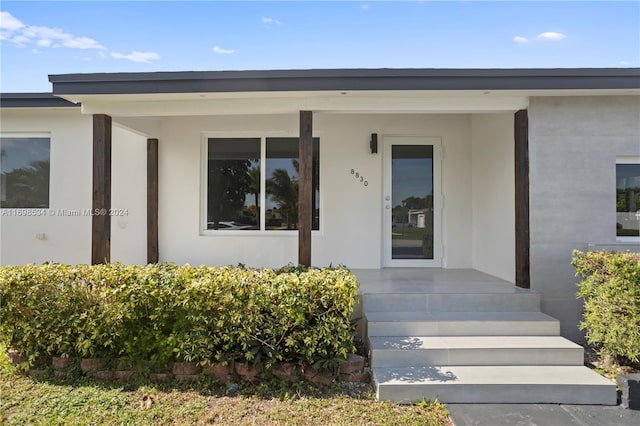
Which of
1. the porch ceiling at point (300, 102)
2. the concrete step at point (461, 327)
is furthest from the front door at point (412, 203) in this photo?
the concrete step at point (461, 327)

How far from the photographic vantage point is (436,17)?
6301 mm

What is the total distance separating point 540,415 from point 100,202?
17.3ft

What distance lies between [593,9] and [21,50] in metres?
9.26

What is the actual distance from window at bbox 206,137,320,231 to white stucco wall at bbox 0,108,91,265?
206 centimetres

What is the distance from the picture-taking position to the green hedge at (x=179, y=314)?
3.28m

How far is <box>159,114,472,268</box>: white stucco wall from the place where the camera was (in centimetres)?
635

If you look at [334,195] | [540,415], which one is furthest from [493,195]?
[540,415]

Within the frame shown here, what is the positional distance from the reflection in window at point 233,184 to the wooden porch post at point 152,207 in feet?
3.06

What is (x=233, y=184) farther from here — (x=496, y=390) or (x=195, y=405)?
(x=496, y=390)

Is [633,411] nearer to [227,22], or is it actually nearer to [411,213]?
[411,213]

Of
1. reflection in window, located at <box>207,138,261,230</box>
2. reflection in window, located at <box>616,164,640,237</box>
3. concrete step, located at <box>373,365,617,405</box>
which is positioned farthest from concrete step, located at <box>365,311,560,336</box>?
reflection in window, located at <box>207,138,261,230</box>

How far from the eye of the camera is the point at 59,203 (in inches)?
239

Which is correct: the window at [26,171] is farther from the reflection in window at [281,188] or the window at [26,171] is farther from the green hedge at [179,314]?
the reflection in window at [281,188]

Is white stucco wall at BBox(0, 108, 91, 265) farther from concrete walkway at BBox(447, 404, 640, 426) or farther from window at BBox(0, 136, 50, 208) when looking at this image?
concrete walkway at BBox(447, 404, 640, 426)
